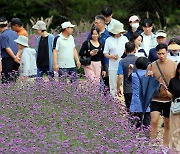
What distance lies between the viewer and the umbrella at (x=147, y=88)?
379 inches

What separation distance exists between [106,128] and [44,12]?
81.7 feet

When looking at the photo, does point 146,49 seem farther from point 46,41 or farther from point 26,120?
point 26,120

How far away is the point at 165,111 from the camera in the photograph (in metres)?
9.84

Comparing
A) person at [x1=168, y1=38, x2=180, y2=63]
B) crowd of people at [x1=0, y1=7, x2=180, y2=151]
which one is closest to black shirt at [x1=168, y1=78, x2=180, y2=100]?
crowd of people at [x1=0, y1=7, x2=180, y2=151]

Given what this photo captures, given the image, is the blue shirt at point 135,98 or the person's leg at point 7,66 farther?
the person's leg at point 7,66

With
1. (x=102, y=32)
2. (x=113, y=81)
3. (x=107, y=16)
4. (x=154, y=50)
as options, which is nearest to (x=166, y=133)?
(x=154, y=50)

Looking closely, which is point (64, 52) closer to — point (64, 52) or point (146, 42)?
point (64, 52)

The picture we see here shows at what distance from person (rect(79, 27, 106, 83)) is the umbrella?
2550 millimetres

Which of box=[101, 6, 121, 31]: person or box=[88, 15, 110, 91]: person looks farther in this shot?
box=[101, 6, 121, 31]: person

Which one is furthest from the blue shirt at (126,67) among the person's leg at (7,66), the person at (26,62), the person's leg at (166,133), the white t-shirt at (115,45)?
the person's leg at (7,66)

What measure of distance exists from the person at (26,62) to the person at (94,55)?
0.95 m

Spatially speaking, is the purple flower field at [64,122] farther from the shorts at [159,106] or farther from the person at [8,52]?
the person at [8,52]

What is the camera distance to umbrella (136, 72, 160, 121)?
9625 mm

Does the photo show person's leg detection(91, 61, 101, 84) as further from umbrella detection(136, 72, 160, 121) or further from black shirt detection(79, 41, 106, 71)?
umbrella detection(136, 72, 160, 121)
